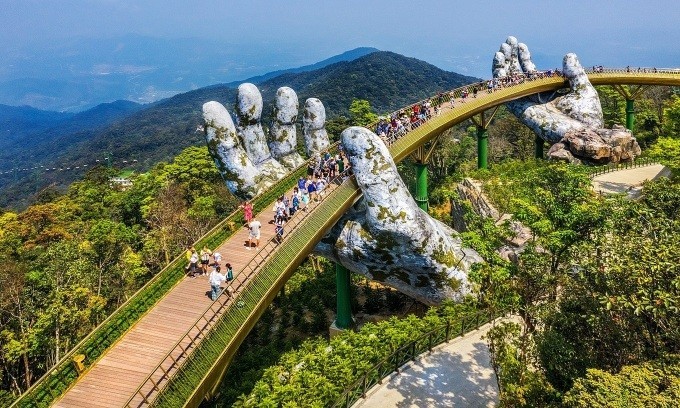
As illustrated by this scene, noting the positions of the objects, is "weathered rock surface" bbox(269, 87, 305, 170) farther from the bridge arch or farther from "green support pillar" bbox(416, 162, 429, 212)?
"green support pillar" bbox(416, 162, 429, 212)

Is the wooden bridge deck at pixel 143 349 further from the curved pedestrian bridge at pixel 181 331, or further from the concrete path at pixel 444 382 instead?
the concrete path at pixel 444 382

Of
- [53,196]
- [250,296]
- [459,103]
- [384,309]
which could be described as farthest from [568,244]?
[53,196]

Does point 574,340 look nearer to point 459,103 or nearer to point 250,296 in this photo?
point 250,296

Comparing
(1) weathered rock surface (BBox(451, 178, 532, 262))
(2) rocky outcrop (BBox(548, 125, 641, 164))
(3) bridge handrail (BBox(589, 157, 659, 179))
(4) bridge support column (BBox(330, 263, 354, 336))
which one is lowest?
(4) bridge support column (BBox(330, 263, 354, 336))

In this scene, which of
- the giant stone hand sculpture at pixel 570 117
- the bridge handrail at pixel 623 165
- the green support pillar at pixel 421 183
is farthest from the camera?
the bridge handrail at pixel 623 165

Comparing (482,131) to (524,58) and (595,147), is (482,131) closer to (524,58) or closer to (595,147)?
(595,147)

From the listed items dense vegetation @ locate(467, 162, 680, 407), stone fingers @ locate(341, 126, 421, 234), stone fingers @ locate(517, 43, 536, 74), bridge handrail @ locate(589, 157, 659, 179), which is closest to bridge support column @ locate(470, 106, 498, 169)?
bridge handrail @ locate(589, 157, 659, 179)

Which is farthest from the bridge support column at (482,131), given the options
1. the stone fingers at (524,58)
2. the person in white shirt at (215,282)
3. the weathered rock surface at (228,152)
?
the person in white shirt at (215,282)
